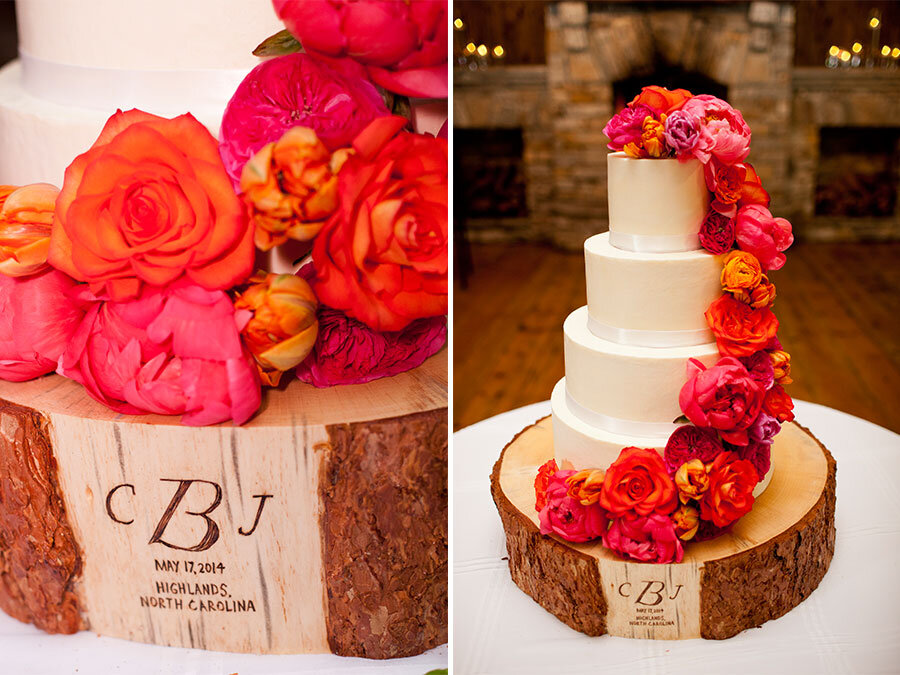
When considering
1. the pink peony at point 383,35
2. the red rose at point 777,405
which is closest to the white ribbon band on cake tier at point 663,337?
the red rose at point 777,405

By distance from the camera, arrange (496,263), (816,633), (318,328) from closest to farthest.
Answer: (318,328)
(816,633)
(496,263)

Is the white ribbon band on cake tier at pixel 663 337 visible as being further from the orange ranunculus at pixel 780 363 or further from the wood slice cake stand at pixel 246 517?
the wood slice cake stand at pixel 246 517

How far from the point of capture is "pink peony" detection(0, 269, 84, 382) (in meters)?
0.99

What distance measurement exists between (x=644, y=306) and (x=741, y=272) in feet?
0.44

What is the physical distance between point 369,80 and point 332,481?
437 millimetres

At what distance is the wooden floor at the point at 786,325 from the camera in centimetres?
169

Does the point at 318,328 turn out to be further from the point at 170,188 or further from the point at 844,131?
the point at 844,131

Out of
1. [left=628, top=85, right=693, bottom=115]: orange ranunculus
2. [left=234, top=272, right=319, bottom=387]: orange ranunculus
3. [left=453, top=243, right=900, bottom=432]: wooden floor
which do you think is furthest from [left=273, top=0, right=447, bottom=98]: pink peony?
[left=453, top=243, right=900, bottom=432]: wooden floor

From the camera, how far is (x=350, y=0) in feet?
2.73

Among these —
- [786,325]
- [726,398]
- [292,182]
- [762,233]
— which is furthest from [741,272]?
[786,325]

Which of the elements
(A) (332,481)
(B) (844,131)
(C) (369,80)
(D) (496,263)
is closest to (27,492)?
(A) (332,481)

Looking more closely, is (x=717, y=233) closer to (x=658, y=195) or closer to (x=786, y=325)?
(x=658, y=195)

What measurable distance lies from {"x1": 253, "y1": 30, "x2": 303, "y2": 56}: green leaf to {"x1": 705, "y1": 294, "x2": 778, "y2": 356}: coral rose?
2.09 feet

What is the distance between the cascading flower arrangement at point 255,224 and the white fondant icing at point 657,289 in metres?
0.34
